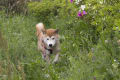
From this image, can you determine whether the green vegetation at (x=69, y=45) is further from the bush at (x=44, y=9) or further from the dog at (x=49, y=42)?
the dog at (x=49, y=42)

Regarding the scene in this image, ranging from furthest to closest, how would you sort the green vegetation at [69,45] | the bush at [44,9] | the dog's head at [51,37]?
the bush at [44,9] < the dog's head at [51,37] < the green vegetation at [69,45]

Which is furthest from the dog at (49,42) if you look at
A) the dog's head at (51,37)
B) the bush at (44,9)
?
the bush at (44,9)

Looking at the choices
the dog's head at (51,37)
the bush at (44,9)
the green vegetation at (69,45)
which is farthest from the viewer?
the bush at (44,9)

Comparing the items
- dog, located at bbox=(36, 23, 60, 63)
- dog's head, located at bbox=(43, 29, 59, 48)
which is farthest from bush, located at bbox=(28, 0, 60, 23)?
dog's head, located at bbox=(43, 29, 59, 48)

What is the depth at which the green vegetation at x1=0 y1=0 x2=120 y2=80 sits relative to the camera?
4.03 m

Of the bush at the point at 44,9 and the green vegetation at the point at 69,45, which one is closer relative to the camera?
the green vegetation at the point at 69,45

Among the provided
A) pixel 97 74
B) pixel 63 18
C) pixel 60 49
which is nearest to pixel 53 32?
pixel 60 49

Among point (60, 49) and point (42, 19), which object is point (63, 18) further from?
point (60, 49)

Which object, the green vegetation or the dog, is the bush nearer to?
the green vegetation

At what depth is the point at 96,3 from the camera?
6.97m

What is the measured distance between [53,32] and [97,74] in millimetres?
3580

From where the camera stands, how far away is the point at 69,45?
7.04m

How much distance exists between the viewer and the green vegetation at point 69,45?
403 cm

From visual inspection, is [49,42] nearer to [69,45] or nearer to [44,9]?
[69,45]
